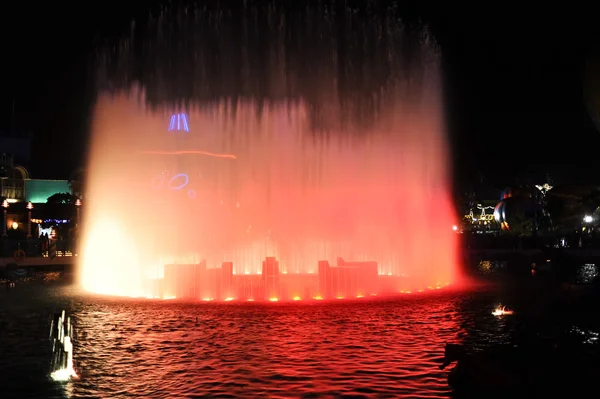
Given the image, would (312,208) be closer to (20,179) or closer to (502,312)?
(502,312)

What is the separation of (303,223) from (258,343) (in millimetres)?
15470

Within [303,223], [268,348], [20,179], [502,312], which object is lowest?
[268,348]

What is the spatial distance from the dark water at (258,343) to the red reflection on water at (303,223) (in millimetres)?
2341

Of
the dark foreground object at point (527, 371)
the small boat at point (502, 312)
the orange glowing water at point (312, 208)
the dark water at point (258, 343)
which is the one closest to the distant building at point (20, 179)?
the orange glowing water at point (312, 208)

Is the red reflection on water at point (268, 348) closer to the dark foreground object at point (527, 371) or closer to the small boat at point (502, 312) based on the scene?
the dark foreground object at point (527, 371)

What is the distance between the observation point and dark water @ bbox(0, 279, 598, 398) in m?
9.14

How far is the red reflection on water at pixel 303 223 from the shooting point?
20.0 m

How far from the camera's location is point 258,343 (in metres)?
12.1

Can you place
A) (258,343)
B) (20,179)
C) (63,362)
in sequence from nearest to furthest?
(63,362), (258,343), (20,179)

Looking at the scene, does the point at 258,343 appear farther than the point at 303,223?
No

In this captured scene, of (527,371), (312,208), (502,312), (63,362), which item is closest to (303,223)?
(312,208)

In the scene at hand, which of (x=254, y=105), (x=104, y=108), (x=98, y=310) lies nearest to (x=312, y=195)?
(x=254, y=105)

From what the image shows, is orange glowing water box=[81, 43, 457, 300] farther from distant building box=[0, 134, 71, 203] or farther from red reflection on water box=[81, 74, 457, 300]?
distant building box=[0, 134, 71, 203]

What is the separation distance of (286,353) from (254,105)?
24035 mm
